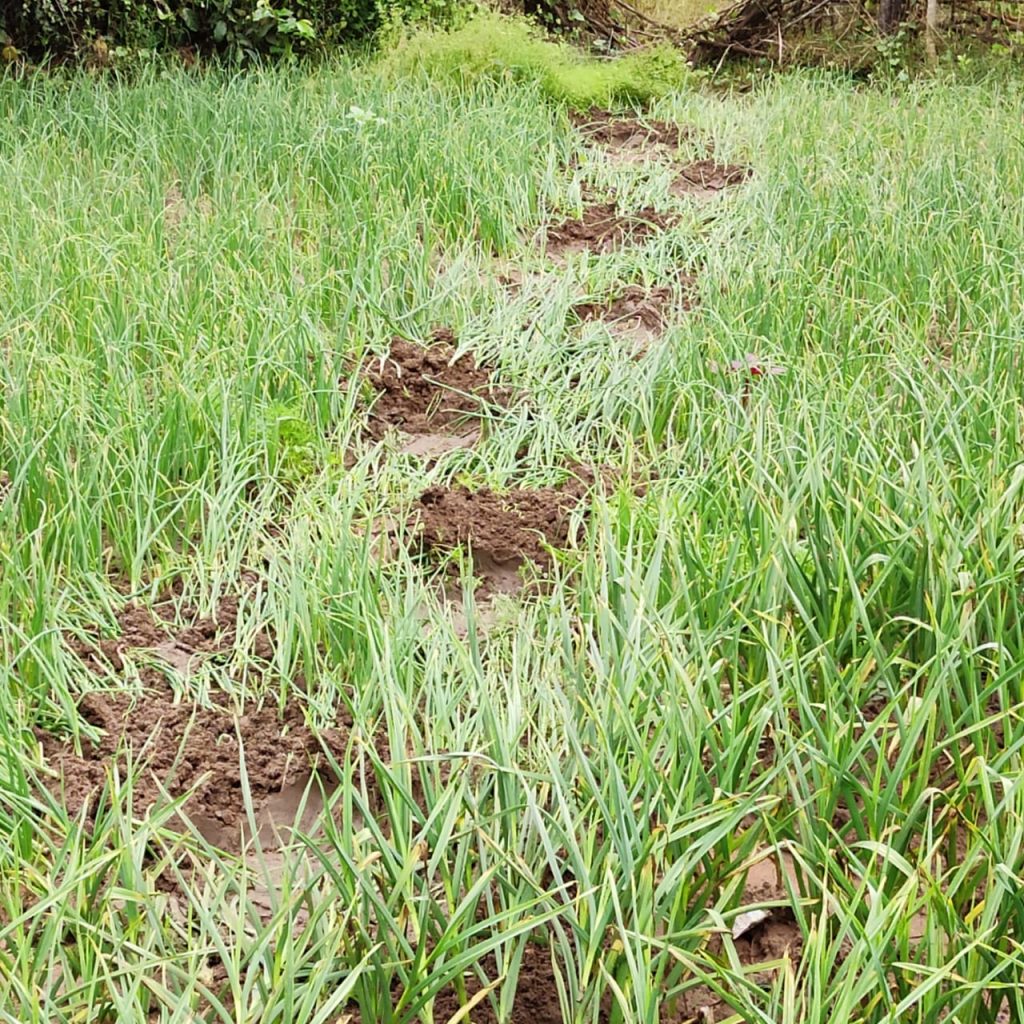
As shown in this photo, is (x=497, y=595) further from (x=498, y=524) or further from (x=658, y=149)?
(x=658, y=149)

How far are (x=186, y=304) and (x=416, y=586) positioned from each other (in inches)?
55.0

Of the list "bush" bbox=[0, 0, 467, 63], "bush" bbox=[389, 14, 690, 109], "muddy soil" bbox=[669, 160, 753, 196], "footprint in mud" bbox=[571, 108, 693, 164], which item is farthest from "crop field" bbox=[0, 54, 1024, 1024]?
"bush" bbox=[0, 0, 467, 63]

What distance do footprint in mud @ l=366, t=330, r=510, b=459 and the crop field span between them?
0.04 ft

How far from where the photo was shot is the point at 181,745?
5.87ft

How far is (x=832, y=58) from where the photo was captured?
863 cm

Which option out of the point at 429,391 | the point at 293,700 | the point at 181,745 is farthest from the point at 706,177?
the point at 181,745

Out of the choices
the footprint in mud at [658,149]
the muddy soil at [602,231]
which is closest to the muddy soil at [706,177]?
the footprint in mud at [658,149]

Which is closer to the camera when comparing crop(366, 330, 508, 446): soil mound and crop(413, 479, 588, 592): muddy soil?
crop(413, 479, 588, 592): muddy soil

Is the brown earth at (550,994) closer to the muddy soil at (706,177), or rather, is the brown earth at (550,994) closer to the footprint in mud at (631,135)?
the muddy soil at (706,177)

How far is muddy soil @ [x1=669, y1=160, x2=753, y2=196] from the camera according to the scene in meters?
5.21

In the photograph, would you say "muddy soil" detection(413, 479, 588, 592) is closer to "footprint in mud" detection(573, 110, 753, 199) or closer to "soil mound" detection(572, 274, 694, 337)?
"soil mound" detection(572, 274, 694, 337)

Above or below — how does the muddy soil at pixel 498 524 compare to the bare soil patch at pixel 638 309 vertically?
below

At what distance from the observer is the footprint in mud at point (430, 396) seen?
3.12 m

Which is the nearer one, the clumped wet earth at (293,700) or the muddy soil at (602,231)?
the clumped wet earth at (293,700)
